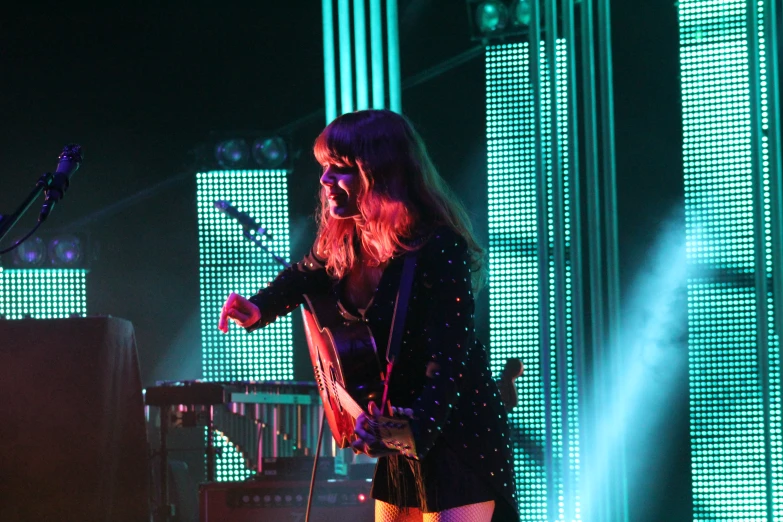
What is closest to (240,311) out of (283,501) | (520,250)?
(283,501)

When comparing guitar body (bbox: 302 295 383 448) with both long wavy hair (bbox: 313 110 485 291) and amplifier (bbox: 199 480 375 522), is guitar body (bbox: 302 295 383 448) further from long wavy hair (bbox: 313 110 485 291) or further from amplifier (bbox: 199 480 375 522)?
amplifier (bbox: 199 480 375 522)

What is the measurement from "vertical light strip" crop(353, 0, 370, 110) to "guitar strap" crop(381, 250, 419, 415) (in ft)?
14.4

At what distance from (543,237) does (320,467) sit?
2226 millimetres

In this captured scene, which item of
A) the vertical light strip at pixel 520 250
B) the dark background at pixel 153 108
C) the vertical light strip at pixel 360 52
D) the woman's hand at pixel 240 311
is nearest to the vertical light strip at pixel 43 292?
the dark background at pixel 153 108

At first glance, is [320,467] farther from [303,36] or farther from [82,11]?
[82,11]

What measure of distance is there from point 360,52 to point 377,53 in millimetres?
147

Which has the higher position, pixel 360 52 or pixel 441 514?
pixel 360 52

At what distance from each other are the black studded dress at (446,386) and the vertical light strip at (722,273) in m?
4.75

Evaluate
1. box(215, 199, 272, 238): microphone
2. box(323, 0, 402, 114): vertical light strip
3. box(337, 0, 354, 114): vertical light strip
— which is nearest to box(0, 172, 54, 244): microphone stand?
box(323, 0, 402, 114): vertical light strip

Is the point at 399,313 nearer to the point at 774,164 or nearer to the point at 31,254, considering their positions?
the point at 774,164

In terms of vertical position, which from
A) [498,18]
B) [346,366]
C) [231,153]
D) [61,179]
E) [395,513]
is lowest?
[395,513]

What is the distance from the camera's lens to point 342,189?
2.18 m

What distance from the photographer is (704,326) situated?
641 cm

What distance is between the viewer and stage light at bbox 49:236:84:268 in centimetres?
789
